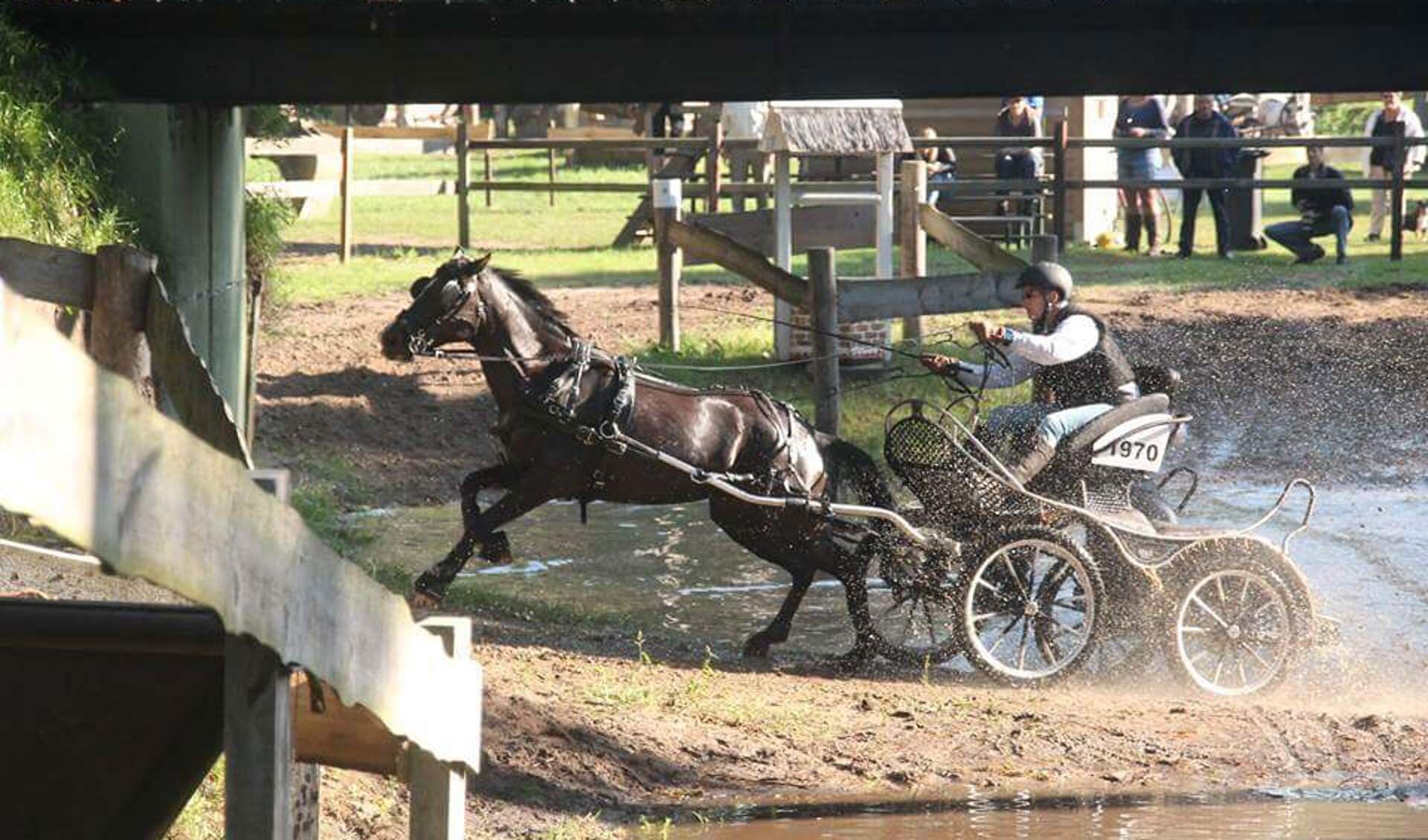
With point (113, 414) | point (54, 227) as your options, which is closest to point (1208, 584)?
point (54, 227)

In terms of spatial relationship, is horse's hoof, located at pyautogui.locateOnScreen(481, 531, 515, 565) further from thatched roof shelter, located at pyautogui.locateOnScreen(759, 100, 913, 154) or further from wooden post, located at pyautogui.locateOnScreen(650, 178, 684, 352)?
wooden post, located at pyautogui.locateOnScreen(650, 178, 684, 352)

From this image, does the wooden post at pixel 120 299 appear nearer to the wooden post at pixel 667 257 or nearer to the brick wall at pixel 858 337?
the brick wall at pixel 858 337

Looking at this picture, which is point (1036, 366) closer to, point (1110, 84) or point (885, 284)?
point (1110, 84)

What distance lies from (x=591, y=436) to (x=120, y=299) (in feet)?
15.9

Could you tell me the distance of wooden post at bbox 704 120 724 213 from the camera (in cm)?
2523

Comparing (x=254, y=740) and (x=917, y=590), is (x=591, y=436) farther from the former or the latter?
(x=254, y=740)

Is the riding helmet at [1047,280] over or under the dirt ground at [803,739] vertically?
over

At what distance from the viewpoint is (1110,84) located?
531 inches

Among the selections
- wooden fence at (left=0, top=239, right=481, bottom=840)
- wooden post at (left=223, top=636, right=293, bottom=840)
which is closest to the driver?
wooden fence at (left=0, top=239, right=481, bottom=840)

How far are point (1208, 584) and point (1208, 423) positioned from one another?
7.83 meters

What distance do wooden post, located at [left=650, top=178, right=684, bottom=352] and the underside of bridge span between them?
14.1ft

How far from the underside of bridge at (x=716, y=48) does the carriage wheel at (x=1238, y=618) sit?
391 cm

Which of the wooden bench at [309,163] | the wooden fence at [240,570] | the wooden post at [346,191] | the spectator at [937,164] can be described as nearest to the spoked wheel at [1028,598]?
the wooden fence at [240,570]

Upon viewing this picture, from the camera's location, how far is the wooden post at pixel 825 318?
14555 millimetres
